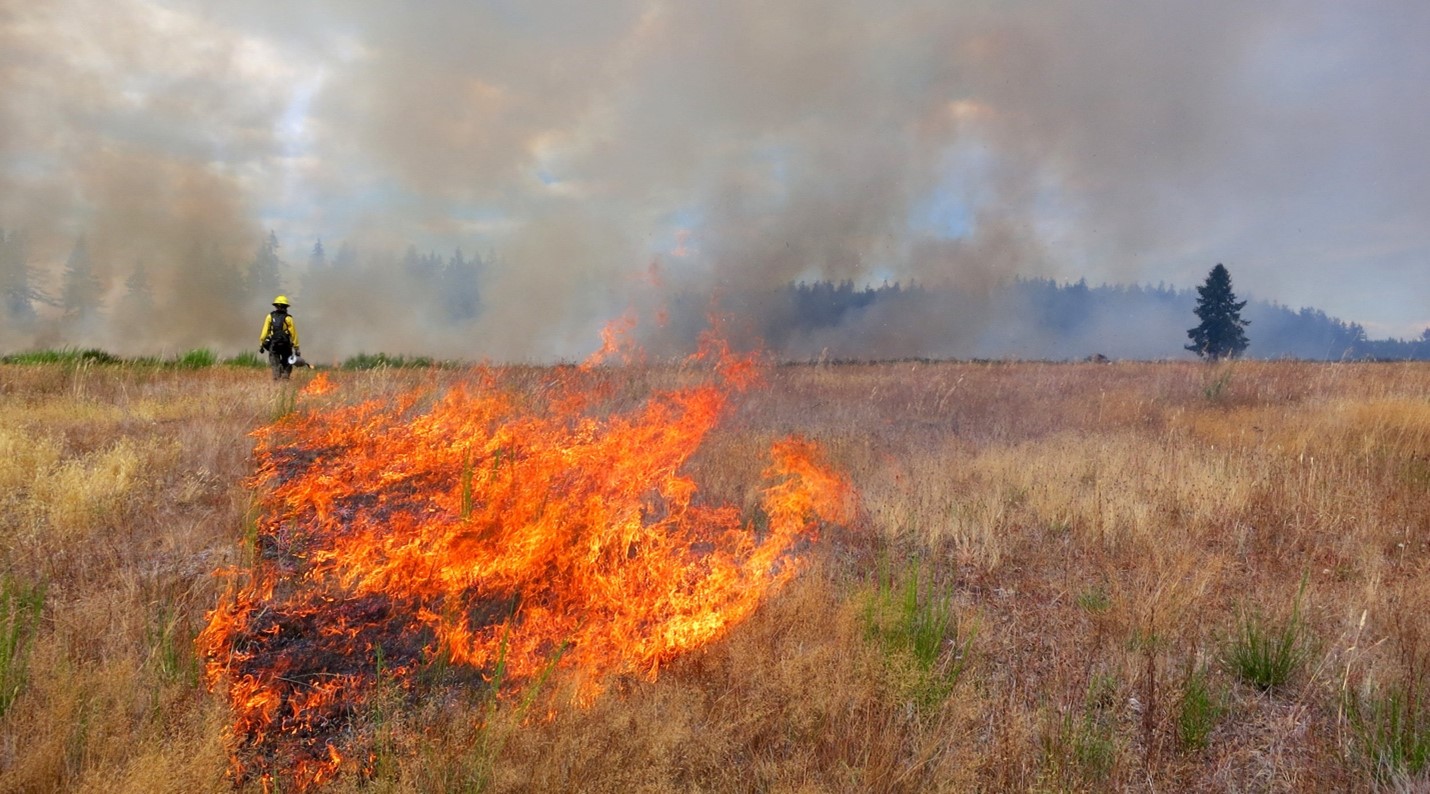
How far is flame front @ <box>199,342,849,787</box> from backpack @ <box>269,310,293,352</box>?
7.05 metres

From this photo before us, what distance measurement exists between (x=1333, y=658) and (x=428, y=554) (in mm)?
6030

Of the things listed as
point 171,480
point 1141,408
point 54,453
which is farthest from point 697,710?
point 1141,408

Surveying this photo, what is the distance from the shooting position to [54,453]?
6.26 metres

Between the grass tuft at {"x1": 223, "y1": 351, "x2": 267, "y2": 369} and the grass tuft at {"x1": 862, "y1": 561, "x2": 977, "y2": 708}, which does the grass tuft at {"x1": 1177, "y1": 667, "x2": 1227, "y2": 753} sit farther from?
the grass tuft at {"x1": 223, "y1": 351, "x2": 267, "y2": 369}

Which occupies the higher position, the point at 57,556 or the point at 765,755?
the point at 57,556

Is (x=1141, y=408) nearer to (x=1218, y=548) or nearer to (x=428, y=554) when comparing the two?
(x=1218, y=548)

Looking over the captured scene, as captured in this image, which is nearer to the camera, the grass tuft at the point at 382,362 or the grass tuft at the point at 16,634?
the grass tuft at the point at 16,634

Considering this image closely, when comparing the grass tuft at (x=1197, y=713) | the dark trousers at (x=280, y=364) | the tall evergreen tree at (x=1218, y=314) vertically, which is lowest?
the grass tuft at (x=1197, y=713)

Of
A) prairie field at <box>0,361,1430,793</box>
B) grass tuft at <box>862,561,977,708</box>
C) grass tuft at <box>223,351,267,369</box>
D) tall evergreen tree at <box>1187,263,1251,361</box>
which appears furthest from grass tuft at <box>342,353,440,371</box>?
tall evergreen tree at <box>1187,263,1251,361</box>

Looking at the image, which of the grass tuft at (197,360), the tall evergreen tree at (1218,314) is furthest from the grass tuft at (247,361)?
the tall evergreen tree at (1218,314)

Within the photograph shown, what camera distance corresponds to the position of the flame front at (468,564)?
11.6 ft

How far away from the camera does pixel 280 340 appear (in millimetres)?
13234

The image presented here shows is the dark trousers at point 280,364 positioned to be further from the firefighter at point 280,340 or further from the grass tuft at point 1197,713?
the grass tuft at point 1197,713

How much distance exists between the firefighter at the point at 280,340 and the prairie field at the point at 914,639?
4.86m
